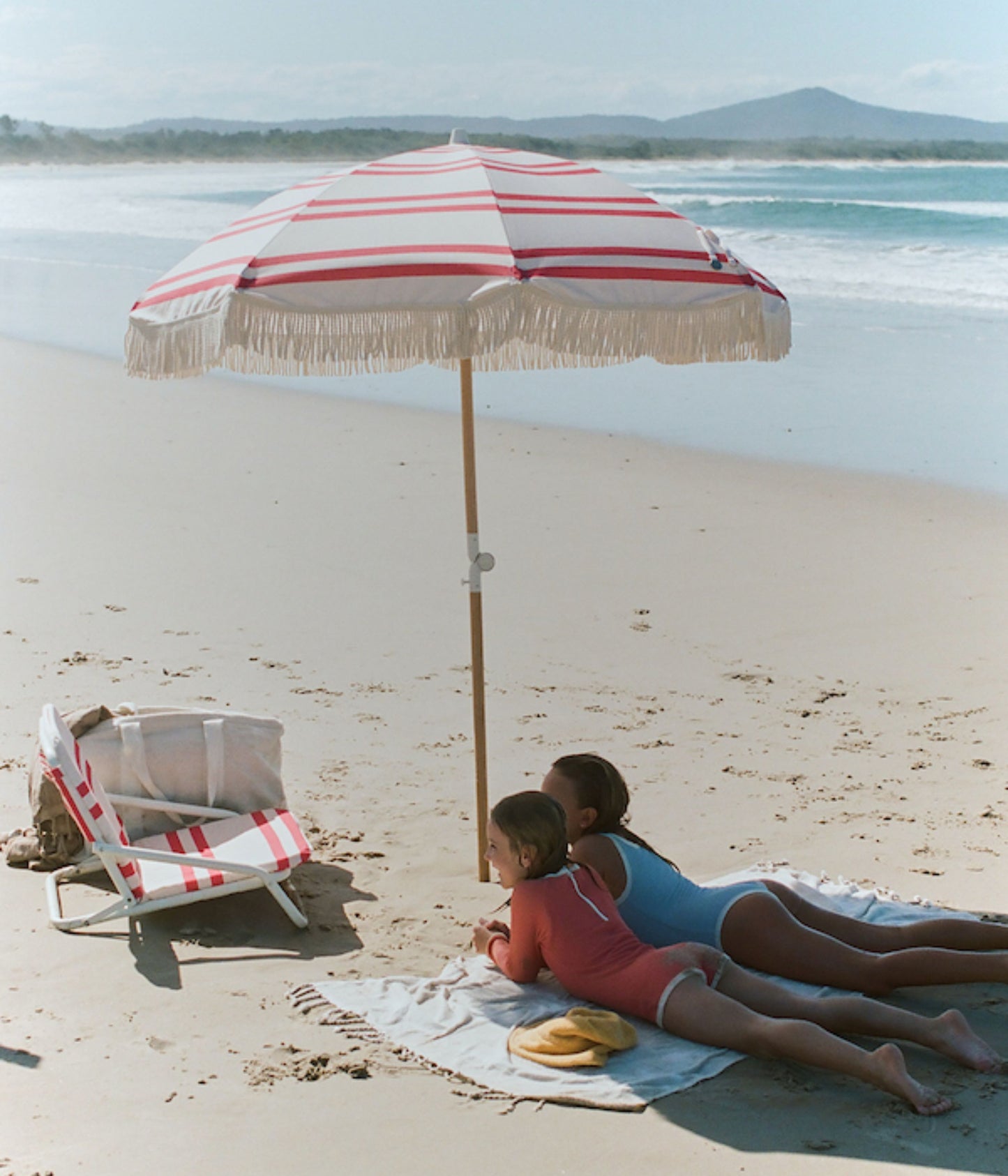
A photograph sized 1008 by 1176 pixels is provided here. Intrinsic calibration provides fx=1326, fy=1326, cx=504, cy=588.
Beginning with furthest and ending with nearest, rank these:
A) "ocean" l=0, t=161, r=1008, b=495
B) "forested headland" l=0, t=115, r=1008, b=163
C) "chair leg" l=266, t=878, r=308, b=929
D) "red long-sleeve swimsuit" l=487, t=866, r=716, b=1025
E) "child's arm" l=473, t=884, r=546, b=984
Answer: "forested headland" l=0, t=115, r=1008, b=163 → "ocean" l=0, t=161, r=1008, b=495 → "chair leg" l=266, t=878, r=308, b=929 → "child's arm" l=473, t=884, r=546, b=984 → "red long-sleeve swimsuit" l=487, t=866, r=716, b=1025

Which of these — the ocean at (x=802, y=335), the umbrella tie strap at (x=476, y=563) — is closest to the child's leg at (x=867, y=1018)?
the umbrella tie strap at (x=476, y=563)

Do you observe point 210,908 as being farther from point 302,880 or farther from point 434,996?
point 434,996

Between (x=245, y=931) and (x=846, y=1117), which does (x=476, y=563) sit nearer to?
(x=245, y=931)

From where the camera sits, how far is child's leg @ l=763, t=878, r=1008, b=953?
372 cm

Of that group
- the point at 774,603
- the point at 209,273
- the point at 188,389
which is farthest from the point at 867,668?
the point at 188,389

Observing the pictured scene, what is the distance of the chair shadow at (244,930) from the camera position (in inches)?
153

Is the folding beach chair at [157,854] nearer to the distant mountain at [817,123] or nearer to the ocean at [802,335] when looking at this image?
the ocean at [802,335]

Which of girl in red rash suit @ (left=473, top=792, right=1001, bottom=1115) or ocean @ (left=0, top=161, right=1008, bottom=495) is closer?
girl in red rash suit @ (left=473, top=792, right=1001, bottom=1115)

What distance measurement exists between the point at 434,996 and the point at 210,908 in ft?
3.12

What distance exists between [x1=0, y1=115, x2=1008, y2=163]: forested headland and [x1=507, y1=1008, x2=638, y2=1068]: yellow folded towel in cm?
6382

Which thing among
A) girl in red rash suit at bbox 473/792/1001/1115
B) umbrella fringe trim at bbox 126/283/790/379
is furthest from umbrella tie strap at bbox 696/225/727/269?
girl in red rash suit at bbox 473/792/1001/1115

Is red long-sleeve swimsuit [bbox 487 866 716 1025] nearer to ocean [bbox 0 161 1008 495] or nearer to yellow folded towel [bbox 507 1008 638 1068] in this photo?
yellow folded towel [bbox 507 1008 638 1068]

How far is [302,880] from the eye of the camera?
4461 millimetres

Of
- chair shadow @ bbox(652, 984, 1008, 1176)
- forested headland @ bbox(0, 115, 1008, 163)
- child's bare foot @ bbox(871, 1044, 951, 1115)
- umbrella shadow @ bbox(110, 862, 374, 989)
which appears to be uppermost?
forested headland @ bbox(0, 115, 1008, 163)
